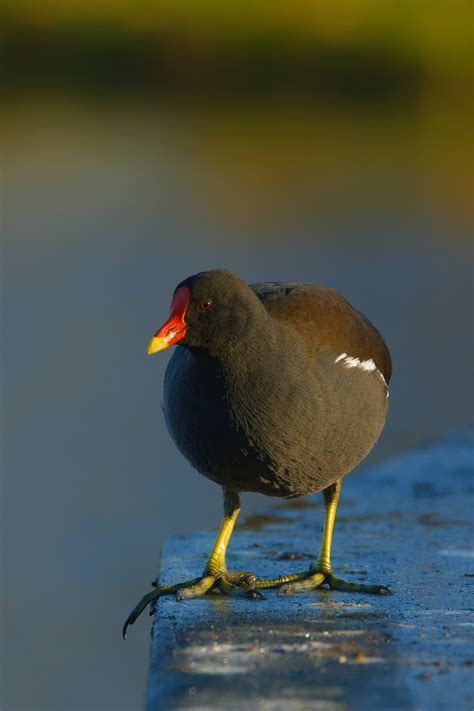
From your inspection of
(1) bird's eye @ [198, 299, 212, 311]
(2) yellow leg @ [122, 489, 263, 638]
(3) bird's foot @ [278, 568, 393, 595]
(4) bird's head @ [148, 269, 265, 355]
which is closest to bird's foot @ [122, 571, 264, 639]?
(2) yellow leg @ [122, 489, 263, 638]

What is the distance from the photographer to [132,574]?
7.54 m

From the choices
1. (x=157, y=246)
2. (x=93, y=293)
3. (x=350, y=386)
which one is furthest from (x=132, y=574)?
(x=157, y=246)

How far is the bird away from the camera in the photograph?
4062mm

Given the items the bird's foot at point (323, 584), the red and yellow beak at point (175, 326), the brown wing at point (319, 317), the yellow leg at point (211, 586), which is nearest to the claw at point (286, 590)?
the bird's foot at point (323, 584)

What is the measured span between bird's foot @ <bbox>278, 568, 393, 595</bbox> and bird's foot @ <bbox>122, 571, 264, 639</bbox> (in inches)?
4.9

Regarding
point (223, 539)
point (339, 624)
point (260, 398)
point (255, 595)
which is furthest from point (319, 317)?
point (339, 624)

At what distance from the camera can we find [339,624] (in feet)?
12.5

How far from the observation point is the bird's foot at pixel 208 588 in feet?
14.0

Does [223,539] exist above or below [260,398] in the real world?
below

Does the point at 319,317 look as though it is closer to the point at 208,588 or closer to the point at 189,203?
the point at 208,588

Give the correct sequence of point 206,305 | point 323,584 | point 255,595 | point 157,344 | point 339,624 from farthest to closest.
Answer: point 323,584 → point 255,595 → point 206,305 → point 157,344 → point 339,624

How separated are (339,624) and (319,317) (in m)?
1.23

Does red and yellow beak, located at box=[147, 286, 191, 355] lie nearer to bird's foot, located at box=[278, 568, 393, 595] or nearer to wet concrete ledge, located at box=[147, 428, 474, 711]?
wet concrete ledge, located at box=[147, 428, 474, 711]

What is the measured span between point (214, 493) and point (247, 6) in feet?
82.0
